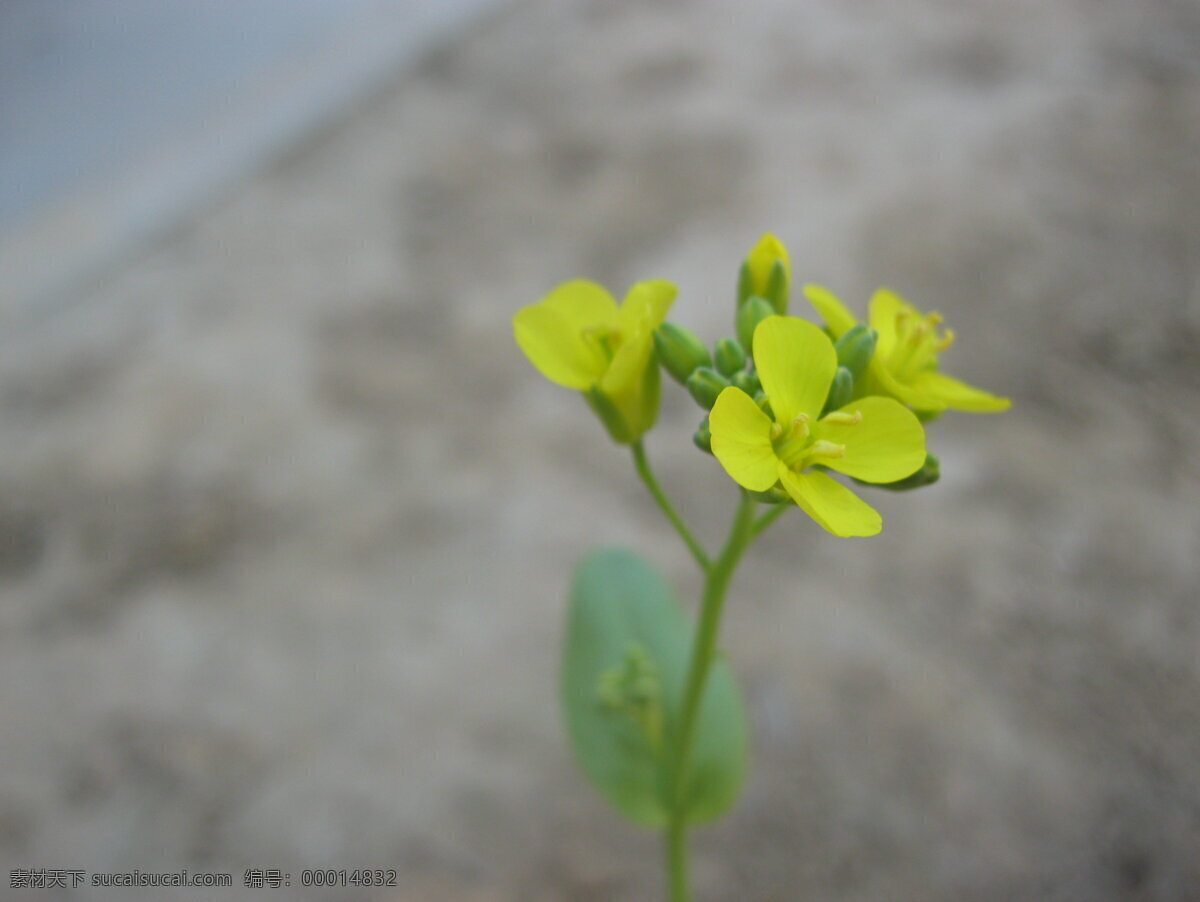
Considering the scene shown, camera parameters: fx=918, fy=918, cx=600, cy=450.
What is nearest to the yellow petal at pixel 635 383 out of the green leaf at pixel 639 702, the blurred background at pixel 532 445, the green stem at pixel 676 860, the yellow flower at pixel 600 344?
the yellow flower at pixel 600 344

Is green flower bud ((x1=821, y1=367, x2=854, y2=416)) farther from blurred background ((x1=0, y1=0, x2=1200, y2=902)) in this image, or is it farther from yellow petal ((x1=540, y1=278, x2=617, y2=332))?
blurred background ((x1=0, y1=0, x2=1200, y2=902))

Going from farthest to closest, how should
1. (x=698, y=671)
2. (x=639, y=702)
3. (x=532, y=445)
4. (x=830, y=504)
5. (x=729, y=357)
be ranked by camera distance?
(x=532, y=445) < (x=639, y=702) < (x=698, y=671) < (x=729, y=357) < (x=830, y=504)

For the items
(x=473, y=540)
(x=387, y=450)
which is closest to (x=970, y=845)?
(x=473, y=540)

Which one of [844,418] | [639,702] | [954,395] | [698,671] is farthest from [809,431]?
[639,702]

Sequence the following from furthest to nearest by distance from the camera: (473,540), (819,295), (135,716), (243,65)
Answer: (243,65), (473,540), (135,716), (819,295)

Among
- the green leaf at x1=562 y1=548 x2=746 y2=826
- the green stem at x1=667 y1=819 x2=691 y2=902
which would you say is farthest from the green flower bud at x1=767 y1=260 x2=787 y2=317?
the green stem at x1=667 y1=819 x2=691 y2=902

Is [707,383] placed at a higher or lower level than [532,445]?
higher

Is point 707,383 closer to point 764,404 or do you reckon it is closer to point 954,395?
point 764,404

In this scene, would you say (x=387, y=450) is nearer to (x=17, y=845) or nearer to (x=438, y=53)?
(x=17, y=845)
